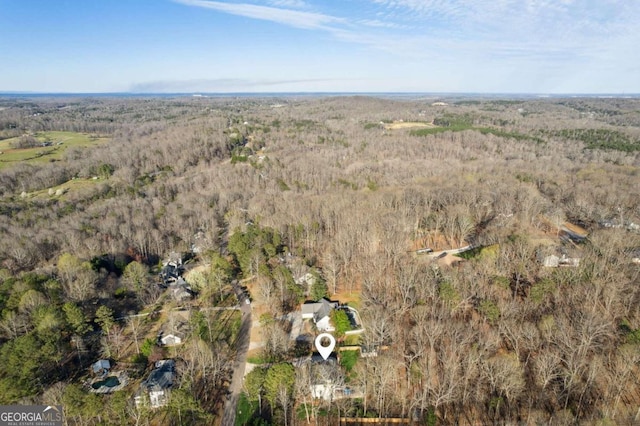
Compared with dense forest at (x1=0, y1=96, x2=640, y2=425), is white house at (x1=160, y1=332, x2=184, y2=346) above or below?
below

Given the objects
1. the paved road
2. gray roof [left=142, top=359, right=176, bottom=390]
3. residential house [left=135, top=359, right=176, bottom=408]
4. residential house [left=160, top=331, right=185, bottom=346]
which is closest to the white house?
residential house [left=160, top=331, right=185, bottom=346]

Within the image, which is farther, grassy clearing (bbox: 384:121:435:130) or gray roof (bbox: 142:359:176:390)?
grassy clearing (bbox: 384:121:435:130)

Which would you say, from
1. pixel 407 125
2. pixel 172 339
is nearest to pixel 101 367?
pixel 172 339

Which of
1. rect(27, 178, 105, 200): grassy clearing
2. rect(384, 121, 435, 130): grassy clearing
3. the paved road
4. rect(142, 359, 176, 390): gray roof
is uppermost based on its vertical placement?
rect(384, 121, 435, 130): grassy clearing

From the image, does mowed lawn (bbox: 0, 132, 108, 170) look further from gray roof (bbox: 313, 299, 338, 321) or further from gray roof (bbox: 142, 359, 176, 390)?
gray roof (bbox: 313, 299, 338, 321)

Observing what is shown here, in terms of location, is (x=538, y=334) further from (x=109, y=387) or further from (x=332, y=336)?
(x=109, y=387)

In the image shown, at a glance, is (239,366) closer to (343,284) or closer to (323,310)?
(323,310)

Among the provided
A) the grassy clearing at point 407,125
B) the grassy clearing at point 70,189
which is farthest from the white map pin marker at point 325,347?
the grassy clearing at point 407,125

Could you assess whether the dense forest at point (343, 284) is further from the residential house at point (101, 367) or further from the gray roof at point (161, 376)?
the residential house at point (101, 367)
